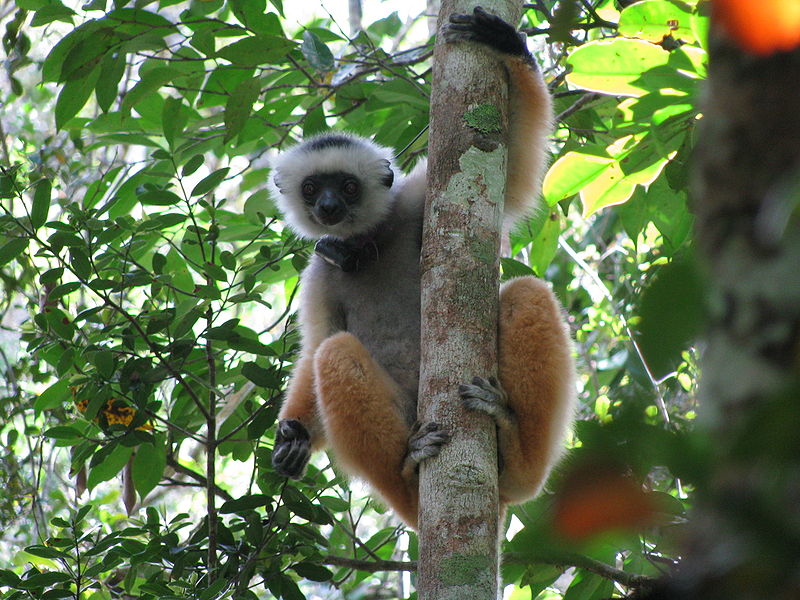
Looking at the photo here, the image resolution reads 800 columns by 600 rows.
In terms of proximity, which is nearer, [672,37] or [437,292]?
[437,292]

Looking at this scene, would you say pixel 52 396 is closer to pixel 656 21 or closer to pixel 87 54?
pixel 87 54

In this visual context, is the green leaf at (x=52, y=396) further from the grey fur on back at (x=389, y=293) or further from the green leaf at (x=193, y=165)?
the grey fur on back at (x=389, y=293)

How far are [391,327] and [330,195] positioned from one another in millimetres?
1064

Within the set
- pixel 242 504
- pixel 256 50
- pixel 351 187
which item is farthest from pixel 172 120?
pixel 242 504

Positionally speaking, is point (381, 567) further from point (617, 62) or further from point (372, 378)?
point (617, 62)

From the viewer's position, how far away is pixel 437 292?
333cm

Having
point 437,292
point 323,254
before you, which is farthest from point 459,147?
point 323,254

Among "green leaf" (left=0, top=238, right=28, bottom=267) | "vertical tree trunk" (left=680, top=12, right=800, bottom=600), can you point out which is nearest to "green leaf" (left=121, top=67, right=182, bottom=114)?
"green leaf" (left=0, top=238, right=28, bottom=267)

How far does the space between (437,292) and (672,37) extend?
1.80 m

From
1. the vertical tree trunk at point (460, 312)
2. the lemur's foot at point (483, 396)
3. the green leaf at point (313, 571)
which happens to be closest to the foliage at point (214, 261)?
the green leaf at point (313, 571)

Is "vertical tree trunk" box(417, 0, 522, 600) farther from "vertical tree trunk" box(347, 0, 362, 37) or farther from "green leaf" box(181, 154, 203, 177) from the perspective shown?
"vertical tree trunk" box(347, 0, 362, 37)

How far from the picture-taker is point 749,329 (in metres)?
0.81

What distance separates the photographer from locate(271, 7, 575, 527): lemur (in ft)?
13.1

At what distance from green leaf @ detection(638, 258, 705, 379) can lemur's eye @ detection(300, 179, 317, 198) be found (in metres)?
5.08
